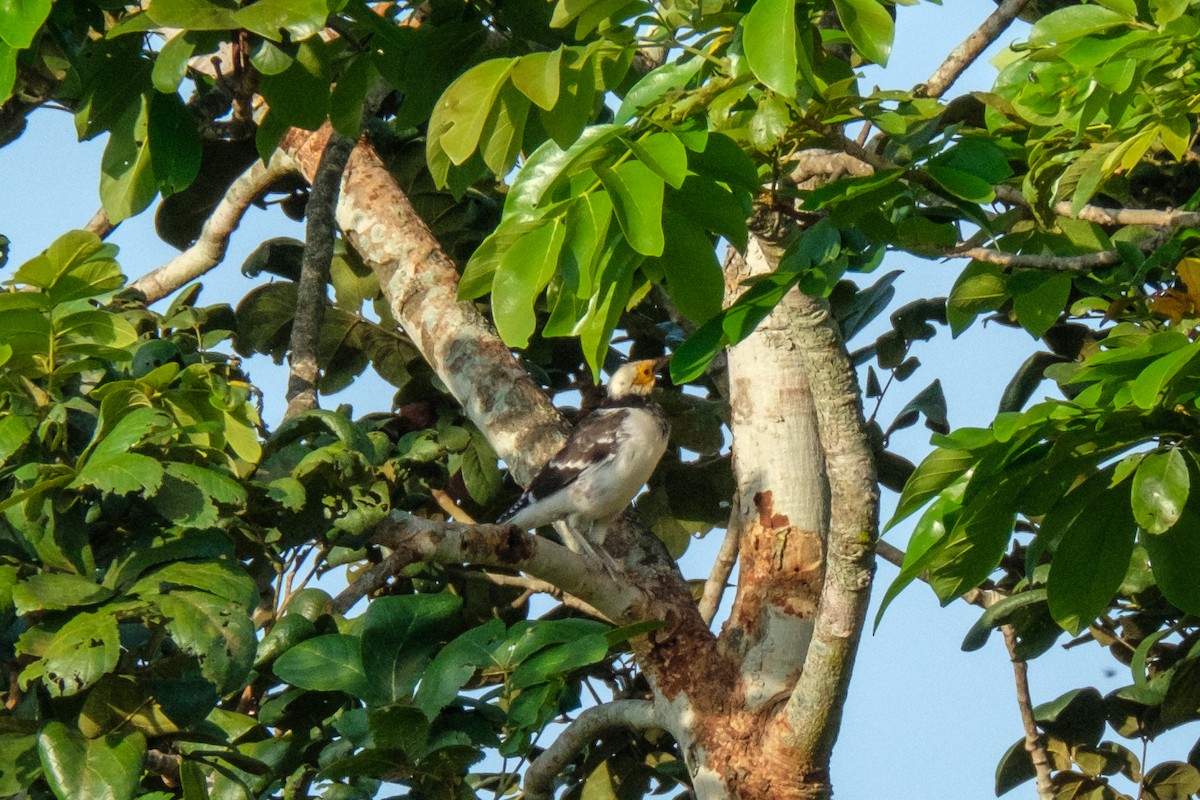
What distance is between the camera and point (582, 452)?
181 inches

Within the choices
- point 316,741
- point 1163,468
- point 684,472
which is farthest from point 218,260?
point 1163,468

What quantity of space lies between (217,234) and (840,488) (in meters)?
3.30

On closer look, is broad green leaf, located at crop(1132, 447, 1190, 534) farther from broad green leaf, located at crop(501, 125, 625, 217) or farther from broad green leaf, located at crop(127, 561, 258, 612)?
broad green leaf, located at crop(127, 561, 258, 612)

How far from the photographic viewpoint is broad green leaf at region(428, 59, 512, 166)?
80.8 inches

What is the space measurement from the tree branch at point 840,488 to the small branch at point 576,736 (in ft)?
3.25

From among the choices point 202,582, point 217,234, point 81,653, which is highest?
point 217,234

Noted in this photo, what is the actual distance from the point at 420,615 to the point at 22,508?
982 mm

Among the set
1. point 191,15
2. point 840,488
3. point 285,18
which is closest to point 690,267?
point 840,488

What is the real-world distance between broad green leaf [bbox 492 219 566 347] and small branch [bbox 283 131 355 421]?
7.81 ft

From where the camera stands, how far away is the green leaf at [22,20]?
2.24 metres

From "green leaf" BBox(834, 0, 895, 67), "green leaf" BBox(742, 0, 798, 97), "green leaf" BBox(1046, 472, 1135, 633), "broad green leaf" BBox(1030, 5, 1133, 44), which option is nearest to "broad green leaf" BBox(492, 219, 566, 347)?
"green leaf" BBox(742, 0, 798, 97)

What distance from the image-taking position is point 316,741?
325cm

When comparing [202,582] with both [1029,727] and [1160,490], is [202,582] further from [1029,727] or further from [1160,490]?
[1029,727]

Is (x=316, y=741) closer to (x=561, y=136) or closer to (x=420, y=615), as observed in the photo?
(x=420, y=615)
